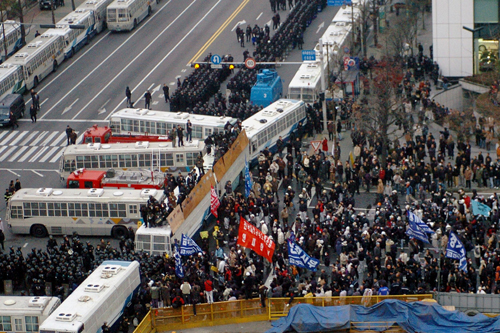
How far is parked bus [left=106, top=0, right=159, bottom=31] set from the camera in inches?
3826

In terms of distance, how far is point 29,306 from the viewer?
52.7 m

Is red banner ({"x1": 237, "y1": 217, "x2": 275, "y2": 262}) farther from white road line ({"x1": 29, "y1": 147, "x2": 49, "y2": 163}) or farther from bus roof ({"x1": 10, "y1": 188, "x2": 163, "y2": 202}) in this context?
white road line ({"x1": 29, "y1": 147, "x2": 49, "y2": 163})

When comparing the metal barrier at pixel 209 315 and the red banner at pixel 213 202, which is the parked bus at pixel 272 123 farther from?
the metal barrier at pixel 209 315

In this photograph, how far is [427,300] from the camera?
51.0m

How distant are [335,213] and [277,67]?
31426 millimetres

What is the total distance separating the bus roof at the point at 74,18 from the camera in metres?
93.3

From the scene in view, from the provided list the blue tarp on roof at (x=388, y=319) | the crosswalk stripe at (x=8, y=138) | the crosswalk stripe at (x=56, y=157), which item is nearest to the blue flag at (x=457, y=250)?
the blue tarp on roof at (x=388, y=319)

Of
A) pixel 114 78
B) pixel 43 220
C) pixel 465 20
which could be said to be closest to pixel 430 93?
pixel 465 20

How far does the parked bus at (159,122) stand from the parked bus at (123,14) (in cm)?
2217

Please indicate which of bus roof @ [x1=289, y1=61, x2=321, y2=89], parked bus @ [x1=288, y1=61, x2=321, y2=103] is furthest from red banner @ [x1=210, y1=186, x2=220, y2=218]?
bus roof @ [x1=289, y1=61, x2=321, y2=89]

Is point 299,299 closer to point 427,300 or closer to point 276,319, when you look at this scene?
point 276,319

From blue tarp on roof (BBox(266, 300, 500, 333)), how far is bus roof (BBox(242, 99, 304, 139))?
23326 mm

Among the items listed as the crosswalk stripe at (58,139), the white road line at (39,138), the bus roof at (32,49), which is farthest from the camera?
the bus roof at (32,49)

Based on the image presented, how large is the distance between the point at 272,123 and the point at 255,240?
65.9 ft
